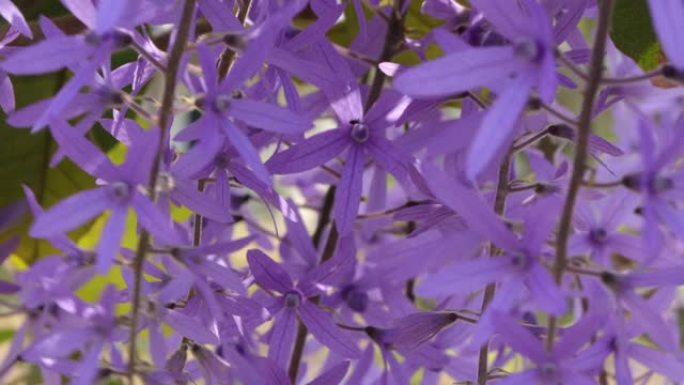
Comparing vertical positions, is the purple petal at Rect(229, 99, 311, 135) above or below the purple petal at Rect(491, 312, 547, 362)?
above

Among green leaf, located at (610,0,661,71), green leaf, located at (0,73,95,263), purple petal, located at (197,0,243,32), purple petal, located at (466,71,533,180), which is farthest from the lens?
green leaf, located at (0,73,95,263)

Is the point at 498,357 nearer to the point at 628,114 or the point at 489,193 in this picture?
the point at 489,193

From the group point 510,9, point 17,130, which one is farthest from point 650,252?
point 17,130

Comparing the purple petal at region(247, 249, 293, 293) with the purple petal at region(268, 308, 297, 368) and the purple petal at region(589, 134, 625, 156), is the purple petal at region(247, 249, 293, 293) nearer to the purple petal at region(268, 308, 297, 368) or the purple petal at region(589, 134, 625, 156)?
the purple petal at region(268, 308, 297, 368)

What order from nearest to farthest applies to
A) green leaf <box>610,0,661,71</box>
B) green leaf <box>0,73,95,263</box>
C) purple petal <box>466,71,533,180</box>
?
1. purple petal <box>466,71,533,180</box>
2. green leaf <box>610,0,661,71</box>
3. green leaf <box>0,73,95,263</box>

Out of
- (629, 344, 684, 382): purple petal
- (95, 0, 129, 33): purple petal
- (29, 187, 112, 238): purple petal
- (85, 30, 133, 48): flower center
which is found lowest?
(629, 344, 684, 382): purple petal

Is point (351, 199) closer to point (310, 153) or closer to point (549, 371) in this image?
point (310, 153)

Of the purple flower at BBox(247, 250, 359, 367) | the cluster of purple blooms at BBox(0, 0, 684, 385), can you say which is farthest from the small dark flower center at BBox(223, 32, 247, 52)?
the purple flower at BBox(247, 250, 359, 367)

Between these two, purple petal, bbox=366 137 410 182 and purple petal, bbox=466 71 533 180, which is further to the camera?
purple petal, bbox=366 137 410 182
